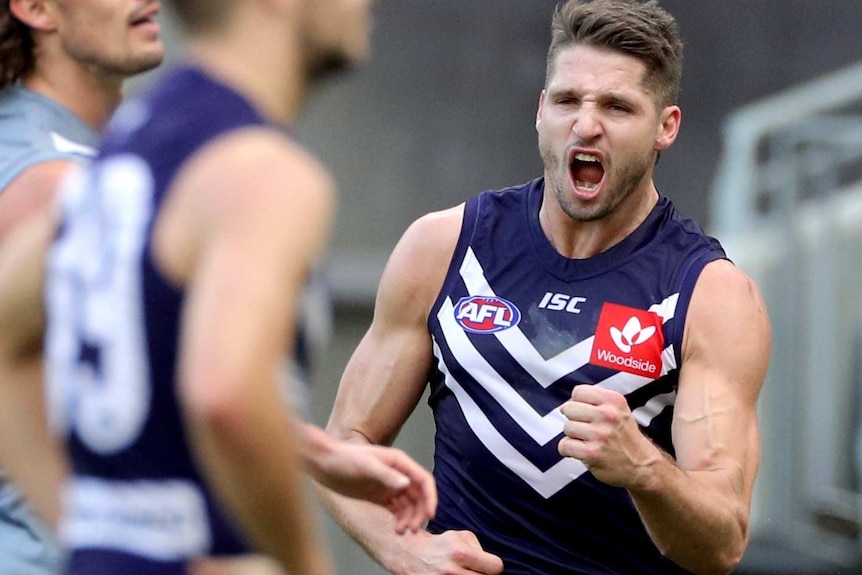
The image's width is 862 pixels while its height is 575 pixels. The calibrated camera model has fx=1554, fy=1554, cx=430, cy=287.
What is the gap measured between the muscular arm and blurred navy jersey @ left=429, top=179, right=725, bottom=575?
77mm

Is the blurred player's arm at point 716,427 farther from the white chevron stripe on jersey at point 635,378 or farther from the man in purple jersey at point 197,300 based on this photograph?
the man in purple jersey at point 197,300

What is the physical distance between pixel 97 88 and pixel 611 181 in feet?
4.51

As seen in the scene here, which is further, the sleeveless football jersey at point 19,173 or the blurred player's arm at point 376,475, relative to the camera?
the sleeveless football jersey at point 19,173

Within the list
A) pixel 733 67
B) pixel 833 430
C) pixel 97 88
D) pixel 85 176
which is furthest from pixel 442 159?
pixel 85 176

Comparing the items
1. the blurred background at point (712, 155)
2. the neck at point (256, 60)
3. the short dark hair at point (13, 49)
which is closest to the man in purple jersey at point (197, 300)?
the neck at point (256, 60)

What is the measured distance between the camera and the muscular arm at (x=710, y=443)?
356 centimetres

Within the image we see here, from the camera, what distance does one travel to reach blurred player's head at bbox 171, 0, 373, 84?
2170 millimetres

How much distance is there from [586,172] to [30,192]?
161cm

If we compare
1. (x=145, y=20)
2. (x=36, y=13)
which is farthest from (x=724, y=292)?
(x=36, y=13)

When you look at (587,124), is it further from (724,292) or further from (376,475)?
(376,475)

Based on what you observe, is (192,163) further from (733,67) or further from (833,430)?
(733,67)

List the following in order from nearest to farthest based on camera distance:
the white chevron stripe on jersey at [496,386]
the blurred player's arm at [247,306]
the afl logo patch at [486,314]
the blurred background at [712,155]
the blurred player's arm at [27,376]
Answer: the blurred player's arm at [247,306] → the blurred player's arm at [27,376] → the white chevron stripe on jersey at [496,386] → the afl logo patch at [486,314] → the blurred background at [712,155]

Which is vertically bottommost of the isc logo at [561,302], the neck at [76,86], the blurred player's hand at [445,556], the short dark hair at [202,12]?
the blurred player's hand at [445,556]

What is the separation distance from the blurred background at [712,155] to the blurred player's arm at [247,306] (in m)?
7.12
